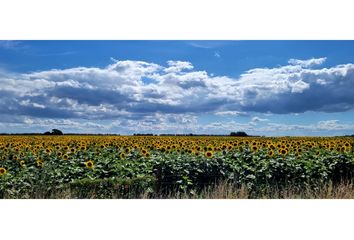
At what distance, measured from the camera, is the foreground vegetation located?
830 cm

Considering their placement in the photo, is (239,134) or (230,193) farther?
(239,134)

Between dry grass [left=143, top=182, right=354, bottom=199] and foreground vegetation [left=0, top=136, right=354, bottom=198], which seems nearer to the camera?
dry grass [left=143, top=182, right=354, bottom=199]

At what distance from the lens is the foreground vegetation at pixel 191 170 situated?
8297 millimetres

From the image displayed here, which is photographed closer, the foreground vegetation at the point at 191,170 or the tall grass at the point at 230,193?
the tall grass at the point at 230,193

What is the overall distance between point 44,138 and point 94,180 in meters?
2.68

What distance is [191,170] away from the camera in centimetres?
876

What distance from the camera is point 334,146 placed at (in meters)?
10.2

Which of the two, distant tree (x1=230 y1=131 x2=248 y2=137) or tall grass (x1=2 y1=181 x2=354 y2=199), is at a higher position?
distant tree (x1=230 y1=131 x2=248 y2=137)

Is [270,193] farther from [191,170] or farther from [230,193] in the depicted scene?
[191,170]

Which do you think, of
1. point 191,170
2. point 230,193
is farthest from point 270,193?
point 191,170

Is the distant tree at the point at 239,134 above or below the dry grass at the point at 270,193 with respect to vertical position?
above
